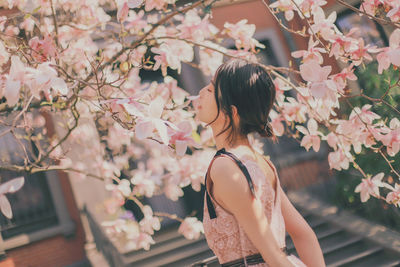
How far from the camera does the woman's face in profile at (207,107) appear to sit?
177 centimetres

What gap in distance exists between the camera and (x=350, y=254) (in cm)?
668

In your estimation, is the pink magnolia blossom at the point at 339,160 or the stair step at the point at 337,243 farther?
the stair step at the point at 337,243

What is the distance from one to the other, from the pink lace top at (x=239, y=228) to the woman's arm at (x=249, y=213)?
0.31 ft

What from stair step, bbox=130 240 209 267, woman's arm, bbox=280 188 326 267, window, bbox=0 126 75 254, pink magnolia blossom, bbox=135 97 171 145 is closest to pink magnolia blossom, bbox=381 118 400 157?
woman's arm, bbox=280 188 326 267

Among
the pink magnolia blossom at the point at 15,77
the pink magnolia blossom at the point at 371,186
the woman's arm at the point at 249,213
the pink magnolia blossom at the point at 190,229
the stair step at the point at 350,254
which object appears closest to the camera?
the pink magnolia blossom at the point at 15,77

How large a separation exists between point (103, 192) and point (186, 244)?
1.95 m

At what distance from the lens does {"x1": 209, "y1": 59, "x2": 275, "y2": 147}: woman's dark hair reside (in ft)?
5.43

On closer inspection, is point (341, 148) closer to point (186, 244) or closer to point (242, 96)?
point (242, 96)

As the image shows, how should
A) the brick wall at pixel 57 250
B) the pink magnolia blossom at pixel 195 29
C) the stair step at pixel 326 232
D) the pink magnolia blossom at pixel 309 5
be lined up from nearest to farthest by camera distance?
the pink magnolia blossom at pixel 309 5, the pink magnolia blossom at pixel 195 29, the stair step at pixel 326 232, the brick wall at pixel 57 250

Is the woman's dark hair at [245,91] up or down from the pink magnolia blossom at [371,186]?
up

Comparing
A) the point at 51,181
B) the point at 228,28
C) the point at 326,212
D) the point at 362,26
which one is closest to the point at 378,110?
the point at 326,212

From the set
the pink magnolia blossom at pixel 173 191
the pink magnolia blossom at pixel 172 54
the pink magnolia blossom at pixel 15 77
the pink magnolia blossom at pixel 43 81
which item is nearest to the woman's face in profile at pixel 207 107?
the pink magnolia blossom at pixel 43 81

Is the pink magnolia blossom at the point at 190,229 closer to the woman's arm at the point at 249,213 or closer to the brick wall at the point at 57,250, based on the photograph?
the woman's arm at the point at 249,213

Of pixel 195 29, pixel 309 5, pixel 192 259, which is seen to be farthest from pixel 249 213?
pixel 192 259
